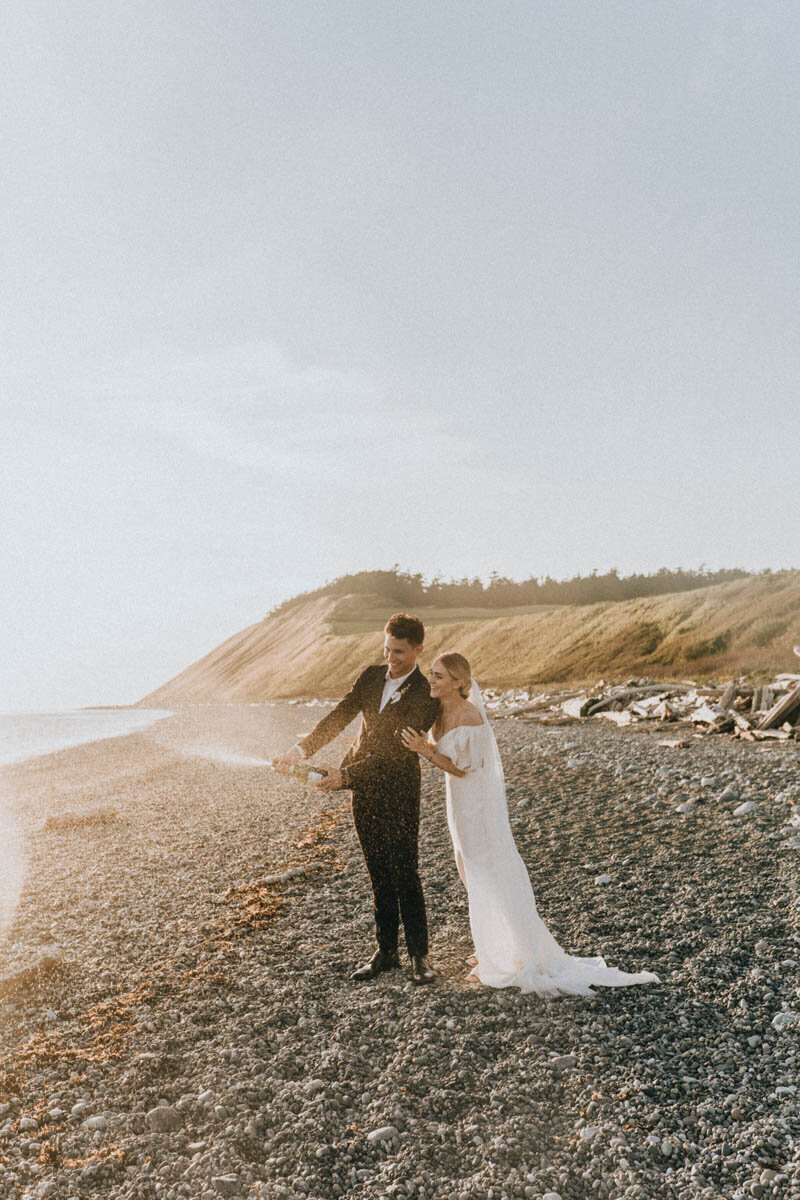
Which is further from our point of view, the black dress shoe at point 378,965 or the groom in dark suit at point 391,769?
the black dress shoe at point 378,965

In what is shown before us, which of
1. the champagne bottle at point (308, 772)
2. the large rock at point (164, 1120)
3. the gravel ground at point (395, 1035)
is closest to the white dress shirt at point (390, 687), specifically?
the champagne bottle at point (308, 772)

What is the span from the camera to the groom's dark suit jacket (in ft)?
22.0

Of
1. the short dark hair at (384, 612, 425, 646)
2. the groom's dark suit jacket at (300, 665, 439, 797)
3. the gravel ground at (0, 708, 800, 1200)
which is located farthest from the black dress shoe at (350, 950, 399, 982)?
the short dark hair at (384, 612, 425, 646)

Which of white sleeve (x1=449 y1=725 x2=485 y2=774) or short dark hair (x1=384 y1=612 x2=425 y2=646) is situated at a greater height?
short dark hair (x1=384 y1=612 x2=425 y2=646)

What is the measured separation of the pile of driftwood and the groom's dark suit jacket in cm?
1694

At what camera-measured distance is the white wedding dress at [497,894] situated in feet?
22.0

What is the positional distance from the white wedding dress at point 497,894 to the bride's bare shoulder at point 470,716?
44mm

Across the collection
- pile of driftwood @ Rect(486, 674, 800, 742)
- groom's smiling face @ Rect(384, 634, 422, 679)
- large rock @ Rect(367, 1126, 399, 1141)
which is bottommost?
large rock @ Rect(367, 1126, 399, 1141)

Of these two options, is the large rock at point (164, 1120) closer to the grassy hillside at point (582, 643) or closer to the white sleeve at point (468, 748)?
the white sleeve at point (468, 748)

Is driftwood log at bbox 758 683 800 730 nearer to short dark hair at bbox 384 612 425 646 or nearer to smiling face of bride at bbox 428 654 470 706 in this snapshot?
smiling face of bride at bbox 428 654 470 706

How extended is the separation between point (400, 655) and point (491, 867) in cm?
207

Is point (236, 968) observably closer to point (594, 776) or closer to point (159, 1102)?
point (159, 1102)

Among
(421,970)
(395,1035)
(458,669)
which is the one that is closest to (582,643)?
(421,970)

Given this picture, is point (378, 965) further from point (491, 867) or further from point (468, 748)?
point (468, 748)
